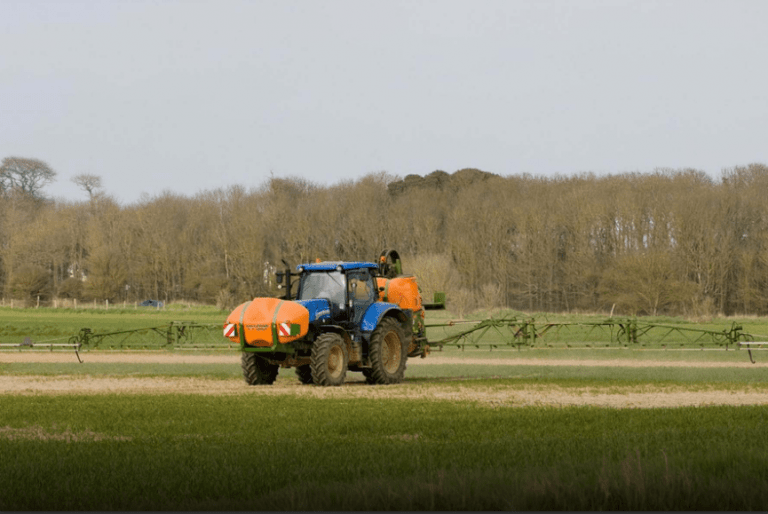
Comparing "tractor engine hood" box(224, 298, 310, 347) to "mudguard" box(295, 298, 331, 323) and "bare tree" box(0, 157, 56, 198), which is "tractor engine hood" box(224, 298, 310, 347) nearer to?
"mudguard" box(295, 298, 331, 323)

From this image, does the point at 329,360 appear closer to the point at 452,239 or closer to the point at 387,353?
the point at 387,353

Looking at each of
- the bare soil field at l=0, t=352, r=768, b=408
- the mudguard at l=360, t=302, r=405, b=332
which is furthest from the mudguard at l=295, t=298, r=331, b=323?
the bare soil field at l=0, t=352, r=768, b=408

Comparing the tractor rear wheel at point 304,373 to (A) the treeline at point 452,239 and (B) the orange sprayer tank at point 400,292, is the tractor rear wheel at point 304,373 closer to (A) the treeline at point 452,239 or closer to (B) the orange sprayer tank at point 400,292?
(B) the orange sprayer tank at point 400,292

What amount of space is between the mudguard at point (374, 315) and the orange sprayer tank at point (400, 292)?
2.70 feet

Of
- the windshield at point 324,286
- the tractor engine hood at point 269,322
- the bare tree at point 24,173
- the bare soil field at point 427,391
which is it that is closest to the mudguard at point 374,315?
the windshield at point 324,286

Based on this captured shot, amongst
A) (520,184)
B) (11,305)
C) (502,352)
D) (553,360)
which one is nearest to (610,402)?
(553,360)

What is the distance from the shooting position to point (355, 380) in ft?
83.3

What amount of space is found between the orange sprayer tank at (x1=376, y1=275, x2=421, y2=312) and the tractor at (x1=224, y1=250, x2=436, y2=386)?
29mm

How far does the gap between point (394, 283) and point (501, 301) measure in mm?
63713

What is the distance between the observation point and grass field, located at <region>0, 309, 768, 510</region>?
8.23 metres

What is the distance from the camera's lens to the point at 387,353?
2366 centimetres

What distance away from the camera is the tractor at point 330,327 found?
71.0ft

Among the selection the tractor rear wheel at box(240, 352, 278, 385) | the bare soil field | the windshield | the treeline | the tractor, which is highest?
the treeline

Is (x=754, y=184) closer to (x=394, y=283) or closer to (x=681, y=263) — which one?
(x=681, y=263)
